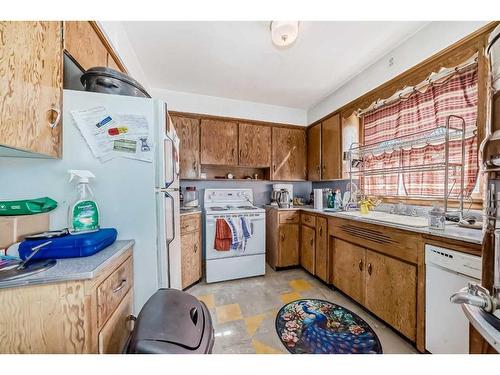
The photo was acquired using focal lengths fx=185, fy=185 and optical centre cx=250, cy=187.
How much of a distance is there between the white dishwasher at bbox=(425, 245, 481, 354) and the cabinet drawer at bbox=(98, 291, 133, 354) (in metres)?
1.76

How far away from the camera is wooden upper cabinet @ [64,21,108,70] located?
1021 mm

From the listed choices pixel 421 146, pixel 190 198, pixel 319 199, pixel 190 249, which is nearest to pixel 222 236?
pixel 190 249

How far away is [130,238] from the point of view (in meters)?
1.07

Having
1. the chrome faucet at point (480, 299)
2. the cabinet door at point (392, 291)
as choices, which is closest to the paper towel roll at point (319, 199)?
the cabinet door at point (392, 291)

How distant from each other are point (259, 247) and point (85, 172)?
203 centimetres

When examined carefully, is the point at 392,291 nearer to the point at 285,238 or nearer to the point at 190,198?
the point at 285,238

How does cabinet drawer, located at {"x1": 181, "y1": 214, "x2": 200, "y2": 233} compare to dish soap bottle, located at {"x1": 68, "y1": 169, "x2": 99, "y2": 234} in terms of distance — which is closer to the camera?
dish soap bottle, located at {"x1": 68, "y1": 169, "x2": 99, "y2": 234}

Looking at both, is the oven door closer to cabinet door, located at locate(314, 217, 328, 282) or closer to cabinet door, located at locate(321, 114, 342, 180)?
cabinet door, located at locate(314, 217, 328, 282)

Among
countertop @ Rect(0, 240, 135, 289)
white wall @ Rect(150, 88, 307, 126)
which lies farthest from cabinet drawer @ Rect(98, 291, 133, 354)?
white wall @ Rect(150, 88, 307, 126)

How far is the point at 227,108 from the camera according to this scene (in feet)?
9.24

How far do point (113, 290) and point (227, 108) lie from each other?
2613 mm

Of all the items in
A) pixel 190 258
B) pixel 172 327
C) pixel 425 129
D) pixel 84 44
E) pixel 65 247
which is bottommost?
pixel 190 258
